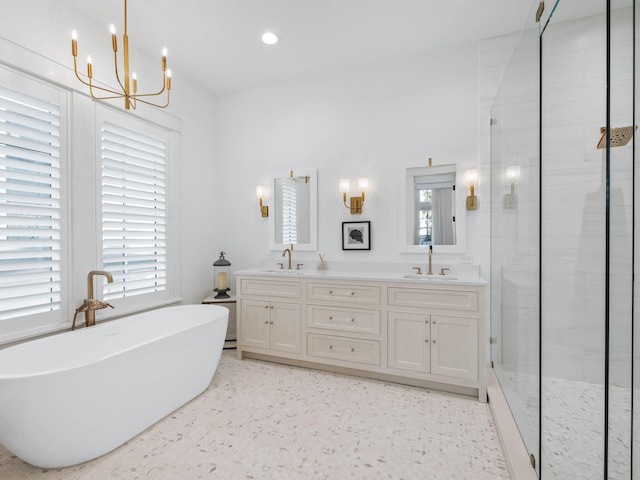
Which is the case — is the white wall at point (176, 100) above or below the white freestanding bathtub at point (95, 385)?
above

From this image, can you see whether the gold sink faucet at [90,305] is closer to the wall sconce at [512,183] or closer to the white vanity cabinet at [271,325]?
the white vanity cabinet at [271,325]

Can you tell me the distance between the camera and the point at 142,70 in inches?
119

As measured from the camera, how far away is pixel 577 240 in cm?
112

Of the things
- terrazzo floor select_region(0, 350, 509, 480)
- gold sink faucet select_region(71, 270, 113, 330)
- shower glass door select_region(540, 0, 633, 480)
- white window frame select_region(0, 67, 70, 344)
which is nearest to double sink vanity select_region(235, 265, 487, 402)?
terrazzo floor select_region(0, 350, 509, 480)

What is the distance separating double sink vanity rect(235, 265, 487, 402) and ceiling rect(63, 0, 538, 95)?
206 cm

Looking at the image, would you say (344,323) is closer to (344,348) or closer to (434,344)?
(344,348)

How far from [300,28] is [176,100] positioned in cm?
156

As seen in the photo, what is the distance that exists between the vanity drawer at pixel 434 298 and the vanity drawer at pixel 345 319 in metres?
0.22

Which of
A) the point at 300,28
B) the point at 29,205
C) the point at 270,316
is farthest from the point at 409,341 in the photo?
the point at 29,205

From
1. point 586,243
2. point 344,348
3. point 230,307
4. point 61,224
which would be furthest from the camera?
point 230,307

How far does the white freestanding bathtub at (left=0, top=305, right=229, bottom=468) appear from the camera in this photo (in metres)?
1.52

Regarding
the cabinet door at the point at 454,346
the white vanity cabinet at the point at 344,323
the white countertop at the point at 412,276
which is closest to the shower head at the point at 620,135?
the white countertop at the point at 412,276

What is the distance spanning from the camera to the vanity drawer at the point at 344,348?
270 cm

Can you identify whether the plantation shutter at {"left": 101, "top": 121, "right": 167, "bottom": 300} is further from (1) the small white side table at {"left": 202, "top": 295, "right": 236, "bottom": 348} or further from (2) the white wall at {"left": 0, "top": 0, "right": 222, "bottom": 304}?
(1) the small white side table at {"left": 202, "top": 295, "right": 236, "bottom": 348}
